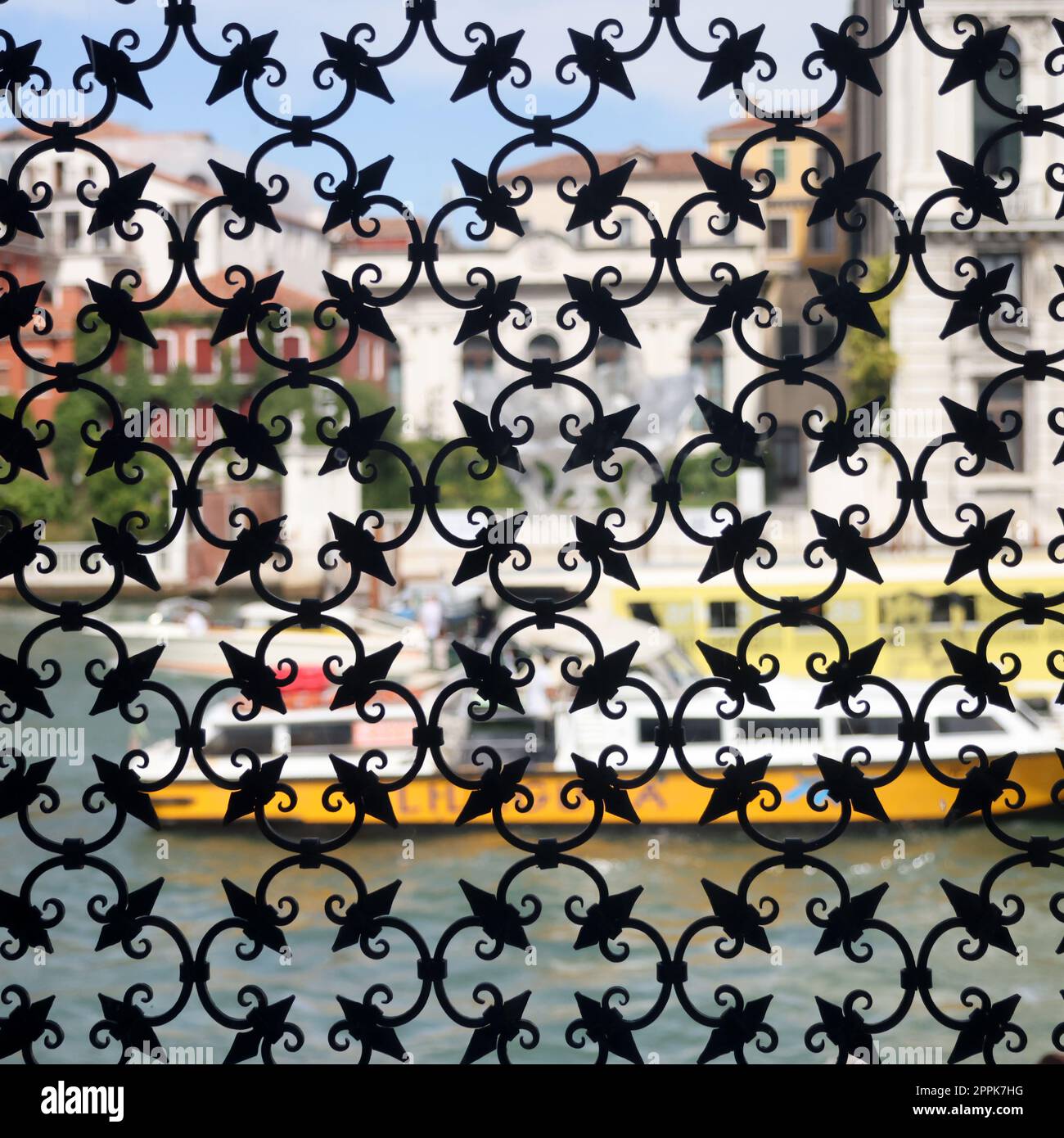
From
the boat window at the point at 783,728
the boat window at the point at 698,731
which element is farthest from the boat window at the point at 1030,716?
the boat window at the point at 698,731

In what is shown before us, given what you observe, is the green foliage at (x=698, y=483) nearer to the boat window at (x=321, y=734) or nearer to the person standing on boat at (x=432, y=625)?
the person standing on boat at (x=432, y=625)

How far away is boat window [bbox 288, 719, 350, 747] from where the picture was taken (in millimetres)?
11398

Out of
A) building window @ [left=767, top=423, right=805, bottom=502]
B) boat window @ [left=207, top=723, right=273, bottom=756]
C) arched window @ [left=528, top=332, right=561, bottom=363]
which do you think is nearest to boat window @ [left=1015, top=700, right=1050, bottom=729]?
boat window @ [left=207, top=723, right=273, bottom=756]

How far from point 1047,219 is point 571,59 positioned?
2231 centimetres

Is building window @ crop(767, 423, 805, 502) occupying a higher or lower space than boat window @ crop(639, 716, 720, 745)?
lower

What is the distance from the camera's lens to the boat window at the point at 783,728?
36.3 ft

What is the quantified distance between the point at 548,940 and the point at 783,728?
245 centimetres

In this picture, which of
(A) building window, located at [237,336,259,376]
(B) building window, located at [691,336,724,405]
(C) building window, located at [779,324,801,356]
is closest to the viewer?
(A) building window, located at [237,336,259,376]

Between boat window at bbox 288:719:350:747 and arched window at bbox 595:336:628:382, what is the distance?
15001mm

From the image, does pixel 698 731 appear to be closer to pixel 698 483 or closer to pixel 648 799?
pixel 648 799

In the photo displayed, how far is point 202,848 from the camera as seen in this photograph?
1305 centimetres

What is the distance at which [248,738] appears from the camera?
1145cm

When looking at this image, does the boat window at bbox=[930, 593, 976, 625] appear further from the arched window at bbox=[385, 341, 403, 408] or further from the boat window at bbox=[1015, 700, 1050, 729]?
the arched window at bbox=[385, 341, 403, 408]
